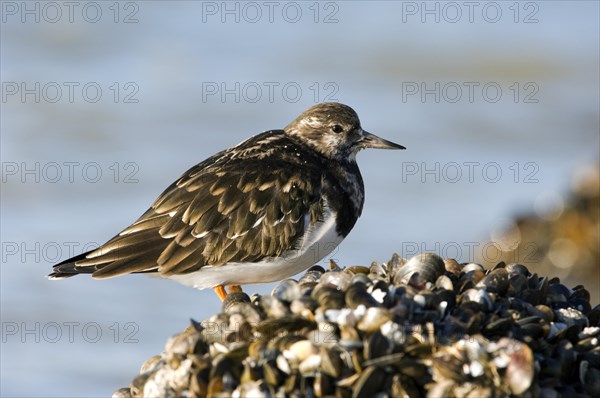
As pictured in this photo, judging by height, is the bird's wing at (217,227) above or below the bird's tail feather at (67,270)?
above

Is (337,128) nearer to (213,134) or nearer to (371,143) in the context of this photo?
(371,143)

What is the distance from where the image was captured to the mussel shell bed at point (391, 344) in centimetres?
298

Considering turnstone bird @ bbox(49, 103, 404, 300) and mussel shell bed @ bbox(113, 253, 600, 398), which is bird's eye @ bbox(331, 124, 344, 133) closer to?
turnstone bird @ bbox(49, 103, 404, 300)

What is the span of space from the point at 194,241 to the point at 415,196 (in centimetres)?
412

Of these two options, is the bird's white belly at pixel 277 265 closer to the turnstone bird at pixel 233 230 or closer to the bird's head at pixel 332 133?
the turnstone bird at pixel 233 230

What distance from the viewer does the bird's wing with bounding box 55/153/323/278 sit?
4.80 meters

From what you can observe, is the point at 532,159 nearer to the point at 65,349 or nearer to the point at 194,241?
the point at 65,349

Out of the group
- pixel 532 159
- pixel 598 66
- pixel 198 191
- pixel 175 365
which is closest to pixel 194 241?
pixel 198 191

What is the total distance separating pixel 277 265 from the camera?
4844mm

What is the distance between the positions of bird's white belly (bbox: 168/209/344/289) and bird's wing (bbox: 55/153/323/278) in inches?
1.4

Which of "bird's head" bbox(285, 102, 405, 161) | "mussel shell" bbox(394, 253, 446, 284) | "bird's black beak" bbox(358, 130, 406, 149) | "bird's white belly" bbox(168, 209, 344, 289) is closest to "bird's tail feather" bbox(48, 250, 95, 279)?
"bird's white belly" bbox(168, 209, 344, 289)

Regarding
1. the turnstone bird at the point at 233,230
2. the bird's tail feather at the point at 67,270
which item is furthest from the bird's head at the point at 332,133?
the bird's tail feather at the point at 67,270

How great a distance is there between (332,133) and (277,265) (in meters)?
0.89

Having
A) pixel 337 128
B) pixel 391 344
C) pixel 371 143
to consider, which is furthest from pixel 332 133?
pixel 391 344
